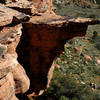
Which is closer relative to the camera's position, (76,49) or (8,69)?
(8,69)

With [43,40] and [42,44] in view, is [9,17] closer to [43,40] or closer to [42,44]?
[43,40]

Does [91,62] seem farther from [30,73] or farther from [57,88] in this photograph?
[30,73]

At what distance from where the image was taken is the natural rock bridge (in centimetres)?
891

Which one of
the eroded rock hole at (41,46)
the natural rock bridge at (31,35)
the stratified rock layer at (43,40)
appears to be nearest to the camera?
the natural rock bridge at (31,35)

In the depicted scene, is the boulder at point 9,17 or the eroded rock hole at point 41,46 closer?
the boulder at point 9,17

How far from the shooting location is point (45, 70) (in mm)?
13016

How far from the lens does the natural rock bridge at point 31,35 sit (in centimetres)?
891

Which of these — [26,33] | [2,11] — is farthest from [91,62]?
[2,11]

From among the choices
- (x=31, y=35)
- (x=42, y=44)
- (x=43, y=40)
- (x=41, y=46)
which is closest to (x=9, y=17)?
(x=31, y=35)

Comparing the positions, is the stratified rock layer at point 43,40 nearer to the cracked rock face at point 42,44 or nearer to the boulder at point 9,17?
the cracked rock face at point 42,44

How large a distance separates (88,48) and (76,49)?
3.90 meters

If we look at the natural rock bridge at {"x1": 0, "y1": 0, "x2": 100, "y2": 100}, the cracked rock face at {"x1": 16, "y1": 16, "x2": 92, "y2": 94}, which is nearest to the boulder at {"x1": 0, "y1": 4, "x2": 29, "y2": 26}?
the natural rock bridge at {"x1": 0, "y1": 0, "x2": 100, "y2": 100}

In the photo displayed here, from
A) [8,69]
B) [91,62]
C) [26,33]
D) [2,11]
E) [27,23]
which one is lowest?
[91,62]

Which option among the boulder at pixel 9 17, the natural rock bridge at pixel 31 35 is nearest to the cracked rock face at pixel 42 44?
the natural rock bridge at pixel 31 35
